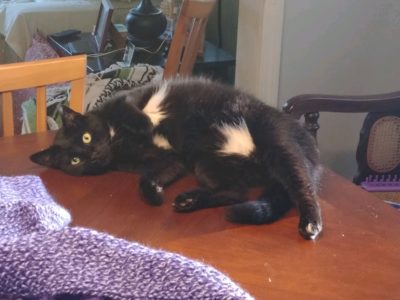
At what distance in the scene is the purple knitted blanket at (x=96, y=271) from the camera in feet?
1.74

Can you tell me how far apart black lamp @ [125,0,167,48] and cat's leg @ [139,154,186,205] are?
1.67 metres

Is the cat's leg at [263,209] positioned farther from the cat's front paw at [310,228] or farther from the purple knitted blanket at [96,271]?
the purple knitted blanket at [96,271]

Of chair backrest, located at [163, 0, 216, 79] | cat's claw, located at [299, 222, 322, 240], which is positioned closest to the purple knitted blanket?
cat's claw, located at [299, 222, 322, 240]

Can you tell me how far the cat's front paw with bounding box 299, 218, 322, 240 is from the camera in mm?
789

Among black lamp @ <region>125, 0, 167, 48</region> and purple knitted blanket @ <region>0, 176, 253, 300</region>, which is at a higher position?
purple knitted blanket @ <region>0, 176, 253, 300</region>

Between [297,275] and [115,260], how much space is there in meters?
0.27

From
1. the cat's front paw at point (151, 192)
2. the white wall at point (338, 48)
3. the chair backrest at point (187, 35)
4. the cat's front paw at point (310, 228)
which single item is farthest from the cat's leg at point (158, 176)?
the chair backrest at point (187, 35)

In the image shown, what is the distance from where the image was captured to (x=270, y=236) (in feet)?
2.61

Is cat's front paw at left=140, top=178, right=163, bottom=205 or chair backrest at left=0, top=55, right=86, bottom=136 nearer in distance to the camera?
cat's front paw at left=140, top=178, right=163, bottom=205

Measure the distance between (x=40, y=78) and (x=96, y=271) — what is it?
0.76 metres

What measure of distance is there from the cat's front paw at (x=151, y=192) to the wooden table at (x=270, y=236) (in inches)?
0.5

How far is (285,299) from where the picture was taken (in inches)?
26.1

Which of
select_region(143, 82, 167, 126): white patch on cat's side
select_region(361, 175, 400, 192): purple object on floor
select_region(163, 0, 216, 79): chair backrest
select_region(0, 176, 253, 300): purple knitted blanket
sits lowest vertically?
select_region(361, 175, 400, 192): purple object on floor

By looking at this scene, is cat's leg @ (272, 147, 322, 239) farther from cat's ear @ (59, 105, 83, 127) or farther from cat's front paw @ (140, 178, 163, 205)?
cat's ear @ (59, 105, 83, 127)
